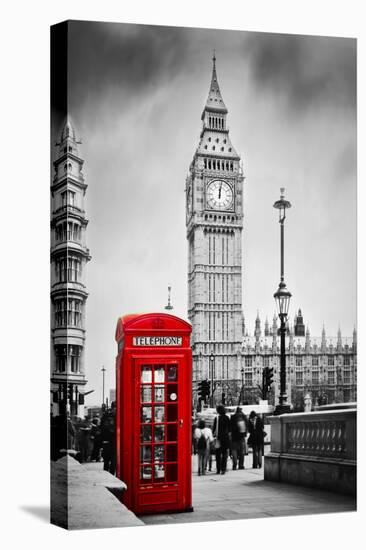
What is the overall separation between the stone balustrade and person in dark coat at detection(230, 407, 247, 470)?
1.04 feet

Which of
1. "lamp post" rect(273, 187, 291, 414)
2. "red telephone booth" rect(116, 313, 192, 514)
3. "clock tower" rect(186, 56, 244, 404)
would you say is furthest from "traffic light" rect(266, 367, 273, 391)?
"red telephone booth" rect(116, 313, 192, 514)

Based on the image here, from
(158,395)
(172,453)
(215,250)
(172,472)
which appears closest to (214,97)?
(215,250)

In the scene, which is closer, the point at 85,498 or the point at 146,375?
the point at 85,498

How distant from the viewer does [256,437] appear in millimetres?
10797

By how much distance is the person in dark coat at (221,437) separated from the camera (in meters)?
10.4

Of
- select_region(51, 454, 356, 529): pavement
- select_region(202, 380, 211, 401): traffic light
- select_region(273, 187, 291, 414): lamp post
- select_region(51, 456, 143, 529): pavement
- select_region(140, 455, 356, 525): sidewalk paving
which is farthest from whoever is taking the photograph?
select_region(273, 187, 291, 414): lamp post

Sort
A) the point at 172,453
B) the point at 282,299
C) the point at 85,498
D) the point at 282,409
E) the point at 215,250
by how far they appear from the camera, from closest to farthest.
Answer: the point at 85,498
the point at 172,453
the point at 215,250
the point at 282,299
the point at 282,409

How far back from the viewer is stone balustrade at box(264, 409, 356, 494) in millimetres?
10602

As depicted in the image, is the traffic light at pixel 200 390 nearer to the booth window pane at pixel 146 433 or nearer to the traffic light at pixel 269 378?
the booth window pane at pixel 146 433

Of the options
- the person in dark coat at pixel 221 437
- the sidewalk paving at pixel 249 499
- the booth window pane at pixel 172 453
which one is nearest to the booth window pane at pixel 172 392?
the booth window pane at pixel 172 453

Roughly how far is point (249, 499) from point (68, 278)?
311 centimetres

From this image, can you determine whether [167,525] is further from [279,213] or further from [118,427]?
[279,213]

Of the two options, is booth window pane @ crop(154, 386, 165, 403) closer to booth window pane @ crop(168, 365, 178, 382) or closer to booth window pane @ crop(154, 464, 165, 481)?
booth window pane @ crop(168, 365, 178, 382)

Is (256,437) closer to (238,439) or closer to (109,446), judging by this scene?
(238,439)
